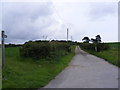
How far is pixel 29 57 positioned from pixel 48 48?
2.36 meters

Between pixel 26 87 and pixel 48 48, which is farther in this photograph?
pixel 48 48

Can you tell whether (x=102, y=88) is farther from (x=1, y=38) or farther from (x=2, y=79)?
(x=1, y=38)

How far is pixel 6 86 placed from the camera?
33.5 feet

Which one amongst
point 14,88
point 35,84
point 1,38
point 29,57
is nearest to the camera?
point 14,88

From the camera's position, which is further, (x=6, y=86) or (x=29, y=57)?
(x=29, y=57)

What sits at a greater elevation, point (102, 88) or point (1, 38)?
point (1, 38)

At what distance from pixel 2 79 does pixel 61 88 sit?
112 inches

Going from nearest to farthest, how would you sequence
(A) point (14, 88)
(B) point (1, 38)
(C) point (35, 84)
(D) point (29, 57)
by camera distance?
1. (A) point (14, 88)
2. (C) point (35, 84)
3. (B) point (1, 38)
4. (D) point (29, 57)

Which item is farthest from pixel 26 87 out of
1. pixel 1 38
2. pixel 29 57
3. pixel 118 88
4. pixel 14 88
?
pixel 29 57

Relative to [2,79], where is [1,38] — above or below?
above

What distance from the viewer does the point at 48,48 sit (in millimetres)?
26172

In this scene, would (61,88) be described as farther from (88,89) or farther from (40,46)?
(40,46)

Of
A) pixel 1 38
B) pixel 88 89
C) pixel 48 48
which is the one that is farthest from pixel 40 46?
pixel 88 89

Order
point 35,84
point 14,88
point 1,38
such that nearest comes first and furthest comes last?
point 14,88 → point 35,84 → point 1,38
